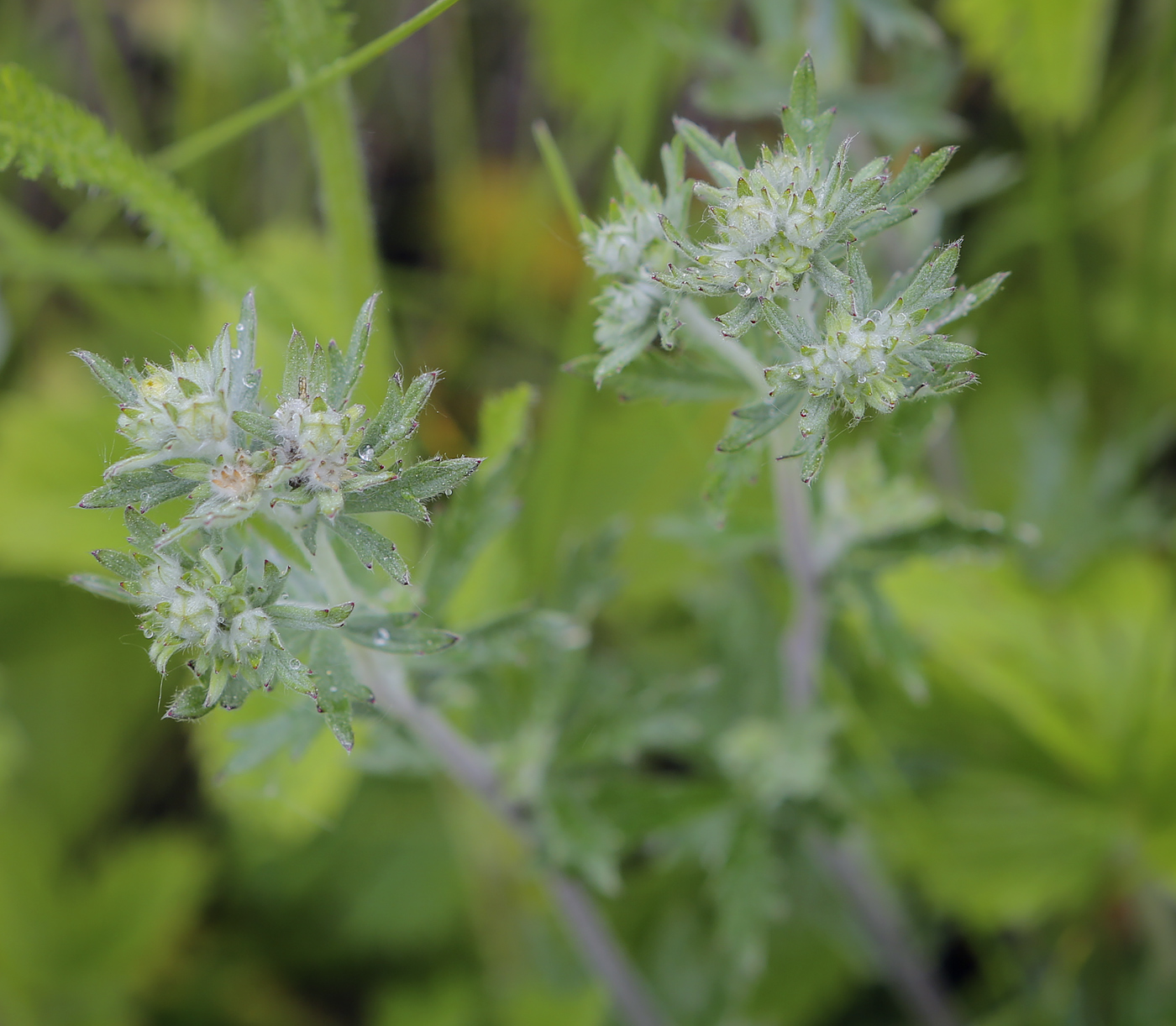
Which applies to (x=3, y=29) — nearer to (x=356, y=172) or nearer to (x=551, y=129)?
(x=551, y=129)

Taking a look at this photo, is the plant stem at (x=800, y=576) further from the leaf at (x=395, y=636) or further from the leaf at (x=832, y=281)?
the leaf at (x=395, y=636)

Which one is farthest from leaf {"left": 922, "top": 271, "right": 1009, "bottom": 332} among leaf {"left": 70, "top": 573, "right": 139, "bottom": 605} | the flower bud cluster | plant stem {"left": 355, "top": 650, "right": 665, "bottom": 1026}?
leaf {"left": 70, "top": 573, "right": 139, "bottom": 605}

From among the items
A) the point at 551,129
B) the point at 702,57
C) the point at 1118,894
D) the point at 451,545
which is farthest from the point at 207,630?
the point at 551,129

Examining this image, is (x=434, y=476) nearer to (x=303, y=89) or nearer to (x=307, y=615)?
(x=307, y=615)

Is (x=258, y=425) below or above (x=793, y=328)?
above

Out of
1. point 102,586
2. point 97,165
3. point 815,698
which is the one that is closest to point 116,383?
point 102,586

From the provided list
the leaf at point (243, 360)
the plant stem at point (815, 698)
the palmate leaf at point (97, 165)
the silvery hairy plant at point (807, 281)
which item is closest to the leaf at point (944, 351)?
the silvery hairy plant at point (807, 281)

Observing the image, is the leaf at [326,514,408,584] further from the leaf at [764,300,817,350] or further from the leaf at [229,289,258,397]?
the leaf at [764,300,817,350]

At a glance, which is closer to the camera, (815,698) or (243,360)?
(243,360)
